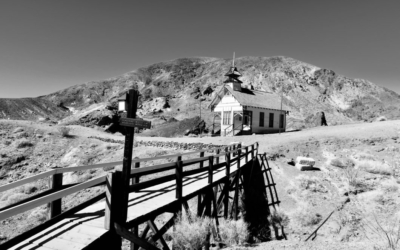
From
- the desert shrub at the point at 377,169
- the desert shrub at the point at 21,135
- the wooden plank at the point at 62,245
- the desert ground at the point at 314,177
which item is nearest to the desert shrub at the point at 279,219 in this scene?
the desert ground at the point at 314,177

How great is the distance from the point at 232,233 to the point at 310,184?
24.0ft

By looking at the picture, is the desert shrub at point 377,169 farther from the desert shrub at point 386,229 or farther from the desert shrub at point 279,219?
the desert shrub at point 279,219

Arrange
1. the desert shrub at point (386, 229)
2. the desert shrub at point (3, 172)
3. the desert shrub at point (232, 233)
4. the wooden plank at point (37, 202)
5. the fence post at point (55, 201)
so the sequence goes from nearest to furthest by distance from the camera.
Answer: the wooden plank at point (37, 202) → the fence post at point (55, 201) → the desert shrub at point (386, 229) → the desert shrub at point (232, 233) → the desert shrub at point (3, 172)

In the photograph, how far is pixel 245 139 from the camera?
88.2 feet

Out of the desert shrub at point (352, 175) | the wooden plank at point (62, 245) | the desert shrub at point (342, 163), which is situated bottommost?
the desert shrub at point (352, 175)

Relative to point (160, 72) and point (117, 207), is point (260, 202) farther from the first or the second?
point (160, 72)

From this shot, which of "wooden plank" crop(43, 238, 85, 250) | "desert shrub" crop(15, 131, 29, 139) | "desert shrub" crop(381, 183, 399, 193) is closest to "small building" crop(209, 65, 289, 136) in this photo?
"desert shrub" crop(381, 183, 399, 193)

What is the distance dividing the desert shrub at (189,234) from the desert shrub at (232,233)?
149cm

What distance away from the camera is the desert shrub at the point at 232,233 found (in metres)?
9.50

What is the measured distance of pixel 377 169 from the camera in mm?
15938

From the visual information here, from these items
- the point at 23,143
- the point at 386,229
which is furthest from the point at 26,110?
the point at 386,229

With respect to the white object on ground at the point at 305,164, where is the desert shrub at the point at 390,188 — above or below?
below

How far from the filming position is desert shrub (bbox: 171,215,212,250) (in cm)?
791

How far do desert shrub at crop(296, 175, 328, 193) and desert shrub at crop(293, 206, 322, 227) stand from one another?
2.33 meters
